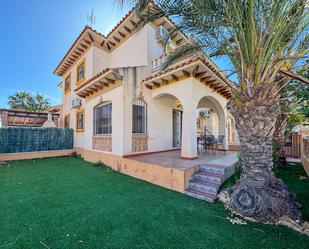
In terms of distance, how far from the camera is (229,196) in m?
4.79

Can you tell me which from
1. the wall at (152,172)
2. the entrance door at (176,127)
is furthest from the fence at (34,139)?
the entrance door at (176,127)

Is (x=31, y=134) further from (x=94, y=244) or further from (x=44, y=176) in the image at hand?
(x=94, y=244)

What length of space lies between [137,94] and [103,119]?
10.9 ft

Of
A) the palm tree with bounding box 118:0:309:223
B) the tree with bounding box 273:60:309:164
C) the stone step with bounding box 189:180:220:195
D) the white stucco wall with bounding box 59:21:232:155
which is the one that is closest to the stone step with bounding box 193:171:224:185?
the stone step with bounding box 189:180:220:195

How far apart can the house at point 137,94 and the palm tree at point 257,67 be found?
7.55 feet

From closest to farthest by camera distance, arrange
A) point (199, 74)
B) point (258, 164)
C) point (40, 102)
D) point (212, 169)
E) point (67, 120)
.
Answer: point (258, 164)
point (212, 169)
point (199, 74)
point (67, 120)
point (40, 102)

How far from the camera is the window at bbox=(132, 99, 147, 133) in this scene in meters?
9.40

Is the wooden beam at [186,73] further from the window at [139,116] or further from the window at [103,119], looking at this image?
the window at [103,119]

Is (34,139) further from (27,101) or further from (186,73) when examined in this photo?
(27,101)

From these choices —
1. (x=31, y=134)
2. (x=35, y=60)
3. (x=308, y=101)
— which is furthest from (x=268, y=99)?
(x=35, y=60)

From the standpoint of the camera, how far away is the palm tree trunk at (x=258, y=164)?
4.04 meters

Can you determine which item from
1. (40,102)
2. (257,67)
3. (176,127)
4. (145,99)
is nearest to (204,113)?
(176,127)

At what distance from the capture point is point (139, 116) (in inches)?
381

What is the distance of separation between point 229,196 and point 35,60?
36.3 m
